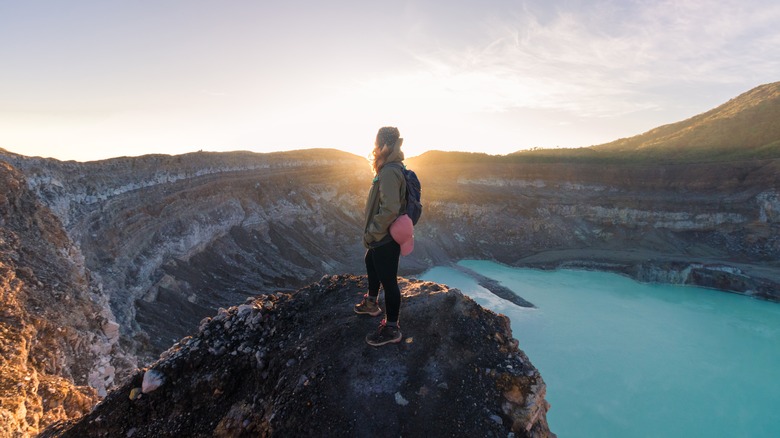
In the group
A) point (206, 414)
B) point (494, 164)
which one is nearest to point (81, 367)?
point (206, 414)

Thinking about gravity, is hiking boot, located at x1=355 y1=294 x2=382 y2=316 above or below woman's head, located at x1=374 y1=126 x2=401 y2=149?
below

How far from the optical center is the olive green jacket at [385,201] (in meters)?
3.45

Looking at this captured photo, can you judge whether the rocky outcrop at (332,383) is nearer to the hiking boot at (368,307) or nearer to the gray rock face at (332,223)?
the hiking boot at (368,307)

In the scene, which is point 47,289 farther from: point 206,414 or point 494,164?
point 494,164

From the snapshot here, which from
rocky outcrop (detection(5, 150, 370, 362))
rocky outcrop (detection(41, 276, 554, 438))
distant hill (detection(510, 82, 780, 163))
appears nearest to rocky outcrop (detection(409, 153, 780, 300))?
distant hill (detection(510, 82, 780, 163))

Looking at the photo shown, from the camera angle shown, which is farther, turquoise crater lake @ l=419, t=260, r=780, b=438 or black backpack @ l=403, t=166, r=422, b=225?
turquoise crater lake @ l=419, t=260, r=780, b=438

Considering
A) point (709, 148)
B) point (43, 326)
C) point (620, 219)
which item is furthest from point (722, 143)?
point (43, 326)

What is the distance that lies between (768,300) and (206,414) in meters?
29.7

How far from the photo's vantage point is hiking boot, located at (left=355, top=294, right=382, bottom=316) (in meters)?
4.09

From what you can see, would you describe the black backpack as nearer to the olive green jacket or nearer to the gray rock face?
the olive green jacket

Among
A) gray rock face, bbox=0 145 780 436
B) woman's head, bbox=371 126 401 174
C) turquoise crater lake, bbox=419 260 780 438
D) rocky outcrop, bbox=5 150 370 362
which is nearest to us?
woman's head, bbox=371 126 401 174

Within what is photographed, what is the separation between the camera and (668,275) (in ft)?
77.9

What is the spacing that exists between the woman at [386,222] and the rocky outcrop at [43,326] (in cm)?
436

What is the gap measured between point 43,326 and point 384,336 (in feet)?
23.3
